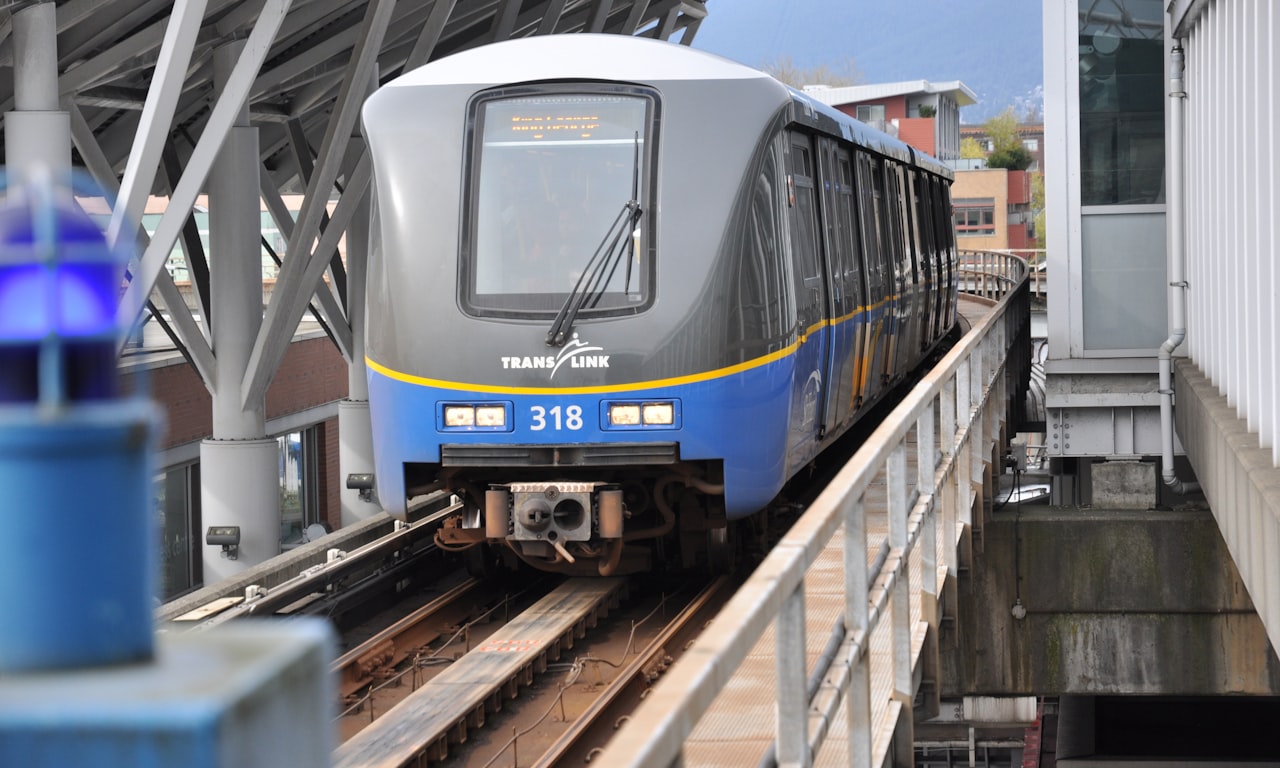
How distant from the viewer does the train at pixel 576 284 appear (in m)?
9.54

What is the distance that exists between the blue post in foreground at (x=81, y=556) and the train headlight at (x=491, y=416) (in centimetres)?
Answer: 822

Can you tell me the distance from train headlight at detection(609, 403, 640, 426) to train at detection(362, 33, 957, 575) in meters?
0.01

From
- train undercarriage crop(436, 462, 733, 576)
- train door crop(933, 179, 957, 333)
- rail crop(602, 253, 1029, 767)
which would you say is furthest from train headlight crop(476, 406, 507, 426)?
train door crop(933, 179, 957, 333)

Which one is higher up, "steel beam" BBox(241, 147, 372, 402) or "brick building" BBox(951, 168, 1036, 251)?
"brick building" BBox(951, 168, 1036, 251)

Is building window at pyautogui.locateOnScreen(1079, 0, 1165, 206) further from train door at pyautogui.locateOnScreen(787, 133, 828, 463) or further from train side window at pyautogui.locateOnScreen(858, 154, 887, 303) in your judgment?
train door at pyautogui.locateOnScreen(787, 133, 828, 463)

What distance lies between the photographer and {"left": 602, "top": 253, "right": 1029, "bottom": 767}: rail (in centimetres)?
240

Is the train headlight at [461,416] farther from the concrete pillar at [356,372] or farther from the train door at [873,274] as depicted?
the concrete pillar at [356,372]

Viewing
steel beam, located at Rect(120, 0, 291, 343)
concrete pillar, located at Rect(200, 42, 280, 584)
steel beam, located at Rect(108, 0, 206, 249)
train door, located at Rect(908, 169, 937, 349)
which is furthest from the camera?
train door, located at Rect(908, 169, 937, 349)

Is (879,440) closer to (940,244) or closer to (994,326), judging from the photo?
(994,326)

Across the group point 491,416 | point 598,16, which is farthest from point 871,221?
point 598,16

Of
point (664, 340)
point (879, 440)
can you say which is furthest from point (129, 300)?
point (664, 340)

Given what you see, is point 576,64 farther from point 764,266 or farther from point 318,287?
point 318,287

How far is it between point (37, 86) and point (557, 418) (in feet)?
15.0

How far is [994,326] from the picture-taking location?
544 inches
